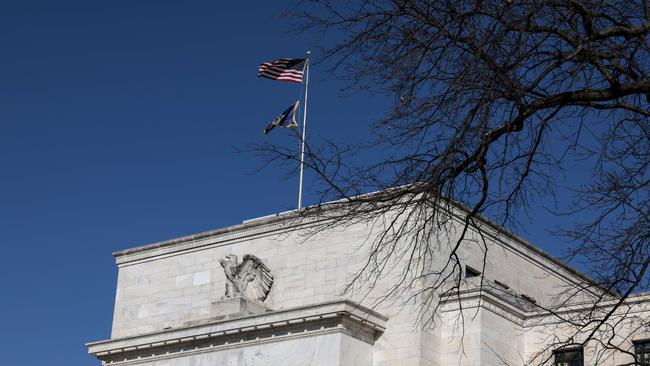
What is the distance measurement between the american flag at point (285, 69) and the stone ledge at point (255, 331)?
340 inches

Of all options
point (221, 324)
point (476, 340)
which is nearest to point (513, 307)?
point (476, 340)

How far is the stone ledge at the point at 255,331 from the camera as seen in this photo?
1323 inches

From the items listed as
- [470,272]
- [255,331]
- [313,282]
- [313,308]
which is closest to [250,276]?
[313,282]

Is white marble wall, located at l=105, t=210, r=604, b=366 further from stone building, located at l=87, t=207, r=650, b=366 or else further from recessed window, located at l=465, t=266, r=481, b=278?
recessed window, located at l=465, t=266, r=481, b=278

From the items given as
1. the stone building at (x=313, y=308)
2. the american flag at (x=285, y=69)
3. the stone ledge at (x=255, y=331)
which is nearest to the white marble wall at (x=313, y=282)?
the stone building at (x=313, y=308)

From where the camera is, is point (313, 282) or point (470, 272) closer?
point (470, 272)

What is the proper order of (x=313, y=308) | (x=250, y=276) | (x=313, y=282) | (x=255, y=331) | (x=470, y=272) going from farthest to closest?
(x=250, y=276)
(x=313, y=282)
(x=470, y=272)
(x=255, y=331)
(x=313, y=308)

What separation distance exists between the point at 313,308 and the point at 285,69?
9.28 m

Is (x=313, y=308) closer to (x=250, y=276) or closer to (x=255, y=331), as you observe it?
(x=255, y=331)

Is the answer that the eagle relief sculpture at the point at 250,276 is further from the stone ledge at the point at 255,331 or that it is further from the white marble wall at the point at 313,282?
the stone ledge at the point at 255,331

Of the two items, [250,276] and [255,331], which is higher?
[250,276]

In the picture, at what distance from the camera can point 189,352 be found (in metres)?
36.4

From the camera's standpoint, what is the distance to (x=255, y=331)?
35.0 m

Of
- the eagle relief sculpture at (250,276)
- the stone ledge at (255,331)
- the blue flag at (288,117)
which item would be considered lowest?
the stone ledge at (255,331)
